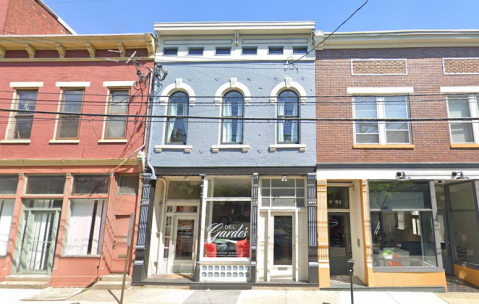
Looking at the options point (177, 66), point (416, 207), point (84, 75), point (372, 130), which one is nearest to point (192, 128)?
point (177, 66)

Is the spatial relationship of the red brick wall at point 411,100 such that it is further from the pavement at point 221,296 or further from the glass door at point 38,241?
the glass door at point 38,241

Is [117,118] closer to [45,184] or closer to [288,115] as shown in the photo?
[45,184]

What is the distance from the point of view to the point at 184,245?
1079cm

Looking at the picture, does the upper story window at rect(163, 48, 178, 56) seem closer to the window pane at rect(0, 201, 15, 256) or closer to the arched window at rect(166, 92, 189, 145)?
the arched window at rect(166, 92, 189, 145)

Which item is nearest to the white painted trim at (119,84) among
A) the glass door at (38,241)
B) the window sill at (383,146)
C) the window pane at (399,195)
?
the glass door at (38,241)

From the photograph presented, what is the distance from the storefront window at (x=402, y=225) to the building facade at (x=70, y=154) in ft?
26.1

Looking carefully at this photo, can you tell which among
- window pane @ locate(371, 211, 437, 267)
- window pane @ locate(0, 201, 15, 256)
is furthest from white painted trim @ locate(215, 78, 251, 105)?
window pane @ locate(0, 201, 15, 256)

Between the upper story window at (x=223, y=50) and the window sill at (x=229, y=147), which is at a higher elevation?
the upper story window at (x=223, y=50)

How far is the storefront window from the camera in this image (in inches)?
372

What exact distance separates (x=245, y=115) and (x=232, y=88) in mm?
1127

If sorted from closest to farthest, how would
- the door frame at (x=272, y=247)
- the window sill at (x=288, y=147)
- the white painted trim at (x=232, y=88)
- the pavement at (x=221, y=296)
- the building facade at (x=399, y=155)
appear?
the pavement at (x=221, y=296)
the building facade at (x=399, y=155)
the door frame at (x=272, y=247)
the window sill at (x=288, y=147)
the white painted trim at (x=232, y=88)

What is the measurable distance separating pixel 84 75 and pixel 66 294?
24.6ft

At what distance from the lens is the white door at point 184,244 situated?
10.5m

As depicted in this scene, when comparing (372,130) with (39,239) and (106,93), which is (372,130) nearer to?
(106,93)
